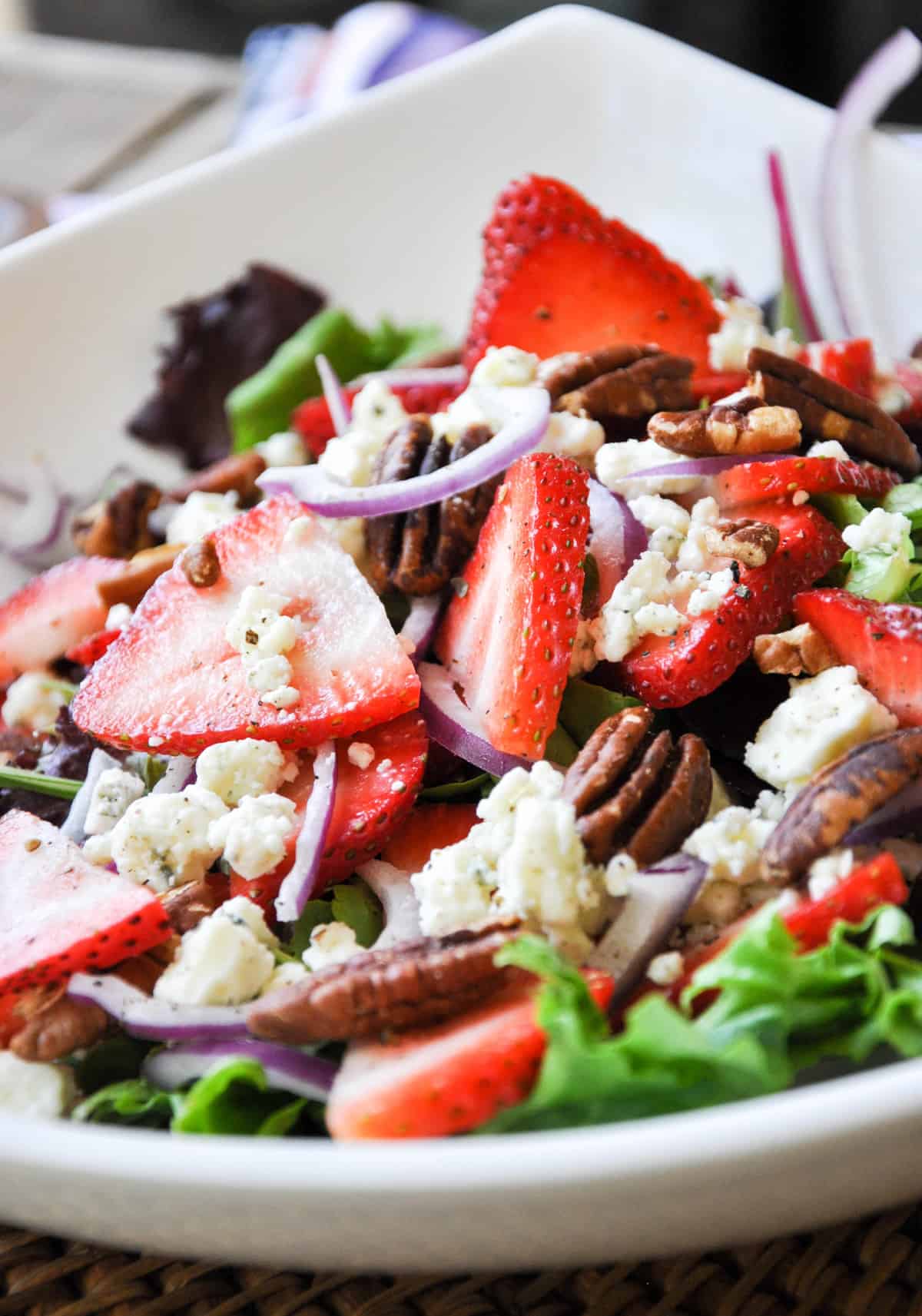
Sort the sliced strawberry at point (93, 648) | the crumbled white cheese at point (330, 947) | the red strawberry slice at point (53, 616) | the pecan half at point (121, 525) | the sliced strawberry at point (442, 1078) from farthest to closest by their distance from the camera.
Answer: the pecan half at point (121, 525)
the red strawberry slice at point (53, 616)
the sliced strawberry at point (93, 648)
the crumbled white cheese at point (330, 947)
the sliced strawberry at point (442, 1078)

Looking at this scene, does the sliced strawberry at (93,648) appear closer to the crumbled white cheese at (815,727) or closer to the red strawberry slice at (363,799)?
the red strawberry slice at (363,799)

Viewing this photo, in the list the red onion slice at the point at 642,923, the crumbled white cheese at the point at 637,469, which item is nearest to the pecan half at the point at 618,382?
the crumbled white cheese at the point at 637,469

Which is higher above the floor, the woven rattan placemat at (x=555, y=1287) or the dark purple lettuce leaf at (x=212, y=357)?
the dark purple lettuce leaf at (x=212, y=357)

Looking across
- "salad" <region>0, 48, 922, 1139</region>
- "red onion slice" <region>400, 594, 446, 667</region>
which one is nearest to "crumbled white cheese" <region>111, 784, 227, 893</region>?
"salad" <region>0, 48, 922, 1139</region>

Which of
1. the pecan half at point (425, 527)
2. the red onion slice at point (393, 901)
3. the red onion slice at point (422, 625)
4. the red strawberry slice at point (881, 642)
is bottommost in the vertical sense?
the red onion slice at point (393, 901)

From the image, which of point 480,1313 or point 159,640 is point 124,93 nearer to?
point 159,640

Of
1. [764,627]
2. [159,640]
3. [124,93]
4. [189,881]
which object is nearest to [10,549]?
[159,640]
